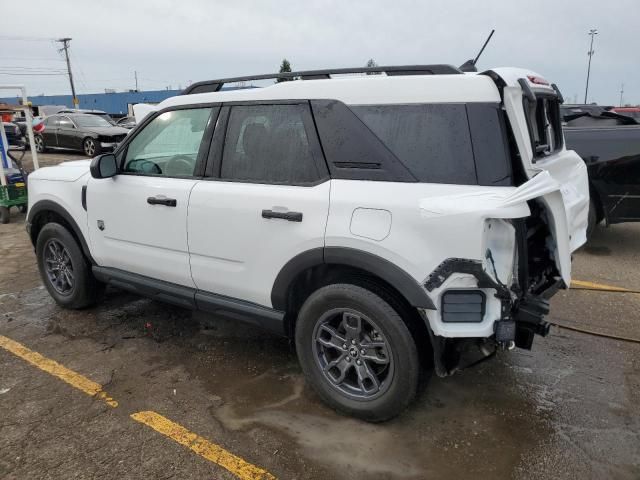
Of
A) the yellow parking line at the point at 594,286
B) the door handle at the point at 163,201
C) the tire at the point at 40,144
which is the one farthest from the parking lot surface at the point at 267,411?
the tire at the point at 40,144

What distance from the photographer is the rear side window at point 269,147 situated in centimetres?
295

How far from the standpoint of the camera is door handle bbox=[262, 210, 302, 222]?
2.82m

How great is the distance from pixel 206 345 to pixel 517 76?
112 inches

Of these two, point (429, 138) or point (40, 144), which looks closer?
point (429, 138)

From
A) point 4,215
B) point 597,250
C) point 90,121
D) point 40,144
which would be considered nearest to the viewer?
point 597,250

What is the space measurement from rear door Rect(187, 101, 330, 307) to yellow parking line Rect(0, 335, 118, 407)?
916 mm

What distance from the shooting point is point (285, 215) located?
286 cm

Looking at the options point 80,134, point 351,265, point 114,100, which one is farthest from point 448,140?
point 114,100

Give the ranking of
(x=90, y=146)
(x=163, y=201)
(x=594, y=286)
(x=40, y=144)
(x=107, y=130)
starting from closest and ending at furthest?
1. (x=163, y=201)
2. (x=594, y=286)
3. (x=90, y=146)
4. (x=107, y=130)
5. (x=40, y=144)

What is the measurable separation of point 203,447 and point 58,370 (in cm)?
147

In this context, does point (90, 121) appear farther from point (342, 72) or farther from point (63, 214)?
point (342, 72)

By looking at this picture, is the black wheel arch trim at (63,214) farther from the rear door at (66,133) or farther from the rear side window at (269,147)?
the rear door at (66,133)

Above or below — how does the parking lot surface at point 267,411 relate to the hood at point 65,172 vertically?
below

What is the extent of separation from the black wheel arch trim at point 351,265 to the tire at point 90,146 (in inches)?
608
